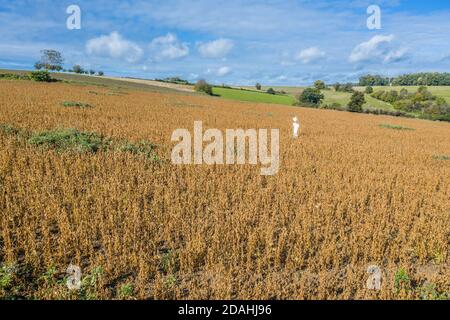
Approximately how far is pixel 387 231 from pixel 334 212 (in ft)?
4.01

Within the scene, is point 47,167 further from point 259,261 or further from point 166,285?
point 259,261

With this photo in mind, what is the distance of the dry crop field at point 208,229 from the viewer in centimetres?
430

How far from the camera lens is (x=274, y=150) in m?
13.2

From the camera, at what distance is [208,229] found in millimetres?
5941

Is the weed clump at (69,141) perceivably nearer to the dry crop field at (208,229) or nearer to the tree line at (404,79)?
the dry crop field at (208,229)

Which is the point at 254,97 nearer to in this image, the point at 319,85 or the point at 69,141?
the point at 319,85

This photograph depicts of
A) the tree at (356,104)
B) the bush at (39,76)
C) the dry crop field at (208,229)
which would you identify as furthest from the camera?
the tree at (356,104)

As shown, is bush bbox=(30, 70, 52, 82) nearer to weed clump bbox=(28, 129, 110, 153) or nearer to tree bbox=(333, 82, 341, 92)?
weed clump bbox=(28, 129, 110, 153)

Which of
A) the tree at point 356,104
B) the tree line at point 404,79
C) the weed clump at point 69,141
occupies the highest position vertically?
the tree line at point 404,79

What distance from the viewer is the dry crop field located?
4.30 metres

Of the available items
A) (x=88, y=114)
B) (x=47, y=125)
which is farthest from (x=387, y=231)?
(x=88, y=114)

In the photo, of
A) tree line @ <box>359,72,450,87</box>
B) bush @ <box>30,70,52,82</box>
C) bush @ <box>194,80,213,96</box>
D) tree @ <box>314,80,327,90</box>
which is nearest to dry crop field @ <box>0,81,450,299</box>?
bush @ <box>30,70,52,82</box>

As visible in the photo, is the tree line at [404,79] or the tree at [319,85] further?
the tree line at [404,79]

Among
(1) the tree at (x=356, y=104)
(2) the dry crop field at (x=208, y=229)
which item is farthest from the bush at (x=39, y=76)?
(1) the tree at (x=356, y=104)
